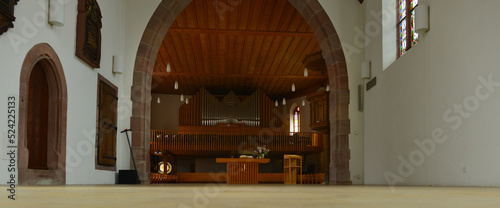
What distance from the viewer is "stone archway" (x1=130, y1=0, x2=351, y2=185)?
9.63 metres

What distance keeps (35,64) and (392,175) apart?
527 centimetres

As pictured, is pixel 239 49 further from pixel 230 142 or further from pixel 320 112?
pixel 230 142

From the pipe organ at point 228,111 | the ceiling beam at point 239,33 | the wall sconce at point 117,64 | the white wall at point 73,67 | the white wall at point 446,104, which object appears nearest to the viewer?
the white wall at point 446,104

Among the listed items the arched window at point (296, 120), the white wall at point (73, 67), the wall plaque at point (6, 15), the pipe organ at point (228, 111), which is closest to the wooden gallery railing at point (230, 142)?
the pipe organ at point (228, 111)

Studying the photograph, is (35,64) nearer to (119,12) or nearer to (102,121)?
(102,121)

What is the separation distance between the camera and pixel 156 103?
77.6 feet

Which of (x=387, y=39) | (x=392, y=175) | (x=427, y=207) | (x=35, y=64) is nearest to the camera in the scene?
(x=427, y=207)

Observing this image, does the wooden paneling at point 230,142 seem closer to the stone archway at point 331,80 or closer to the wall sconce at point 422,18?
the stone archway at point 331,80

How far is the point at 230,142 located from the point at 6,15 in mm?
14818

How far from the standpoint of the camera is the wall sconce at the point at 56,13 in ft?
20.8

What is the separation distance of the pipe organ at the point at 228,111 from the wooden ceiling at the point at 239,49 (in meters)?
0.48

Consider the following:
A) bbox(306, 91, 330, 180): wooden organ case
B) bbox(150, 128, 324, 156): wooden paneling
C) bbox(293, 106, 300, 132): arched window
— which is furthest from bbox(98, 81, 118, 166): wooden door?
bbox(293, 106, 300, 132): arched window

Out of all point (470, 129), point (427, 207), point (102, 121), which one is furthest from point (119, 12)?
point (427, 207)

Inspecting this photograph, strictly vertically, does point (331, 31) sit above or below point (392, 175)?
above
